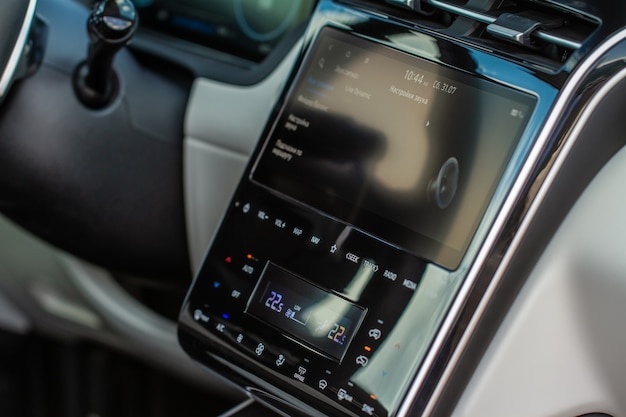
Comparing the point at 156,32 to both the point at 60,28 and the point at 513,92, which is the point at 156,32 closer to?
the point at 60,28

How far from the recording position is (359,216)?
2.34ft

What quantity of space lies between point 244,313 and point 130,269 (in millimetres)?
322

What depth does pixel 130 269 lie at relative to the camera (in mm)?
1008

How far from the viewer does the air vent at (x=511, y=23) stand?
26.4 inches

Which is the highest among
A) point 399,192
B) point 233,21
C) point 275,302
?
point 233,21

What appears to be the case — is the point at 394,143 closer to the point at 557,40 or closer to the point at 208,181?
the point at 557,40

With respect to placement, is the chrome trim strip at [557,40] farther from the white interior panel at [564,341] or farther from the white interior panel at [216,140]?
the white interior panel at [216,140]

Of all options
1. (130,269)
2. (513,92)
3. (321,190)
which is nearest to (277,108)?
(321,190)

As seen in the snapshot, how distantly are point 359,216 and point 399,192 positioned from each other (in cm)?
4

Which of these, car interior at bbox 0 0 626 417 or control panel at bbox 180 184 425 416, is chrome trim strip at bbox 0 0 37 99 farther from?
control panel at bbox 180 184 425 416

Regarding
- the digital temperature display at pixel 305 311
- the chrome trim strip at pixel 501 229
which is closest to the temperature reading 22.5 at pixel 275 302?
the digital temperature display at pixel 305 311

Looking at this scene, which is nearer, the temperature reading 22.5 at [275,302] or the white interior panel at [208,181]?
the temperature reading 22.5 at [275,302]

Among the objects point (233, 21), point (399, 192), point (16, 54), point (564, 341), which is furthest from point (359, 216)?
point (233, 21)

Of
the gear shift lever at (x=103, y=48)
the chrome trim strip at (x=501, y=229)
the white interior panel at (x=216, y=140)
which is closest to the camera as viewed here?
the chrome trim strip at (x=501, y=229)
